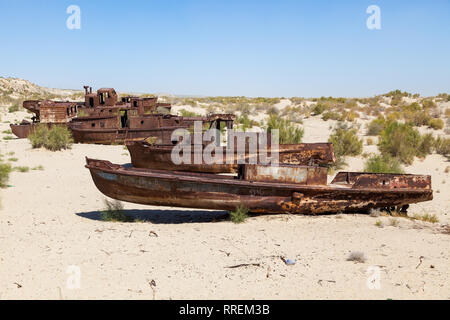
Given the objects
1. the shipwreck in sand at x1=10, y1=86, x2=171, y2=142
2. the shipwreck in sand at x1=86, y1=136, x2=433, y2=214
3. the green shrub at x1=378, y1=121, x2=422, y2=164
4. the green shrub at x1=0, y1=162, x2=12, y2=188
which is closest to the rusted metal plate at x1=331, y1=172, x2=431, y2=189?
the shipwreck in sand at x1=86, y1=136, x2=433, y2=214

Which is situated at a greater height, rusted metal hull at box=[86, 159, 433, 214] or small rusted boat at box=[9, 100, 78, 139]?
small rusted boat at box=[9, 100, 78, 139]

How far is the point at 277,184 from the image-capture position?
727 cm

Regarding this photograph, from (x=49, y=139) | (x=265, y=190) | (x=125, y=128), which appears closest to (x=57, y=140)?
(x=49, y=139)

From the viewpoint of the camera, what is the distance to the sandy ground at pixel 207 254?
439 cm

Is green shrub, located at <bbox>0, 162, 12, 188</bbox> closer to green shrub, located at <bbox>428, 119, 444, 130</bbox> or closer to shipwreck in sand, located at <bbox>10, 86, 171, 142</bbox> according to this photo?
shipwreck in sand, located at <bbox>10, 86, 171, 142</bbox>

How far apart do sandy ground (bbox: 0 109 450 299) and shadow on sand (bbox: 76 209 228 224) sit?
24 millimetres

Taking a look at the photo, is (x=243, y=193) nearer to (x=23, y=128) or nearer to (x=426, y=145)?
(x=426, y=145)

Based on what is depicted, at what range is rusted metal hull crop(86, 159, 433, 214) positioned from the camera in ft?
23.5

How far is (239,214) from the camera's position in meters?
Result: 7.33

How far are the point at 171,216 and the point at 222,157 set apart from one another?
3884 millimetres

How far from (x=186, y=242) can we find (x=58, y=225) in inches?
107

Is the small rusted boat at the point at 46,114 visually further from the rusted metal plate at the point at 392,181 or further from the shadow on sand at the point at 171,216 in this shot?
the rusted metal plate at the point at 392,181
